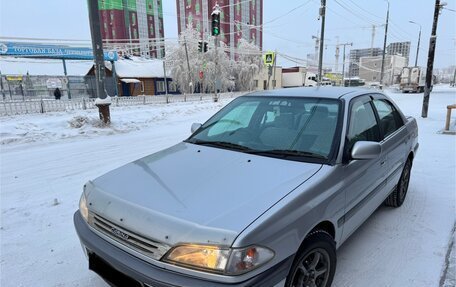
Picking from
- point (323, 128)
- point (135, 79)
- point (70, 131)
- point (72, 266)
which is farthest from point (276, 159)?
point (135, 79)

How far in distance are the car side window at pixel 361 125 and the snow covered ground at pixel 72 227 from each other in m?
1.10

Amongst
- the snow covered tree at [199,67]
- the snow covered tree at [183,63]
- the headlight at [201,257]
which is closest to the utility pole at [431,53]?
the headlight at [201,257]

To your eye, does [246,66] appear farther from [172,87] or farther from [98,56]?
[98,56]

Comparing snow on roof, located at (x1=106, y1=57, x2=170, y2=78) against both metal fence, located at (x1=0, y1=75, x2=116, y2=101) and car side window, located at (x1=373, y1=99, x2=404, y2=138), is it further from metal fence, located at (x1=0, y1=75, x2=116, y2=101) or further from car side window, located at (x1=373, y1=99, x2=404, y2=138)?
car side window, located at (x1=373, y1=99, x2=404, y2=138)

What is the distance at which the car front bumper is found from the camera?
1705 millimetres

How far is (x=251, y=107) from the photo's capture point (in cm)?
345

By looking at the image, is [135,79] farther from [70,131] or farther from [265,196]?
[265,196]

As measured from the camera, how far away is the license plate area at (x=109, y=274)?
195 cm

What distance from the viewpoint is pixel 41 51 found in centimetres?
2538

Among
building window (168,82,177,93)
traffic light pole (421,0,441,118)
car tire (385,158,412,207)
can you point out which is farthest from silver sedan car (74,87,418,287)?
building window (168,82,177,93)

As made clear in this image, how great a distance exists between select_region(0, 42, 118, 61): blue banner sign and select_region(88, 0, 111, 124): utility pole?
19.0 meters

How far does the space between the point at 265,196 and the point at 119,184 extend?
1.12 m

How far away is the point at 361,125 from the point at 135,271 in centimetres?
238

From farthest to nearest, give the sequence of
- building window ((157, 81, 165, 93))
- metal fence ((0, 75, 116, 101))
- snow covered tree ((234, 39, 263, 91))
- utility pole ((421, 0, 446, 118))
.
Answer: snow covered tree ((234, 39, 263, 91)) < building window ((157, 81, 165, 93)) < metal fence ((0, 75, 116, 101)) < utility pole ((421, 0, 446, 118))
